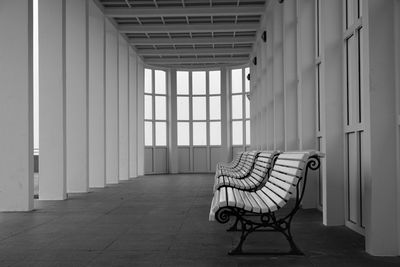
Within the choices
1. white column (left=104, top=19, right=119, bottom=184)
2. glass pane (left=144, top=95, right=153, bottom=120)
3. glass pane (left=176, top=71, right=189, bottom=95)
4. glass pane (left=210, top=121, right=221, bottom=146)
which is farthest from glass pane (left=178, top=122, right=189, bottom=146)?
white column (left=104, top=19, right=119, bottom=184)

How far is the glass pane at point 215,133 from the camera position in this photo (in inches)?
1162

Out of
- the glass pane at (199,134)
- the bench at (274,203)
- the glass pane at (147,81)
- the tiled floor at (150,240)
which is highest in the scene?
the glass pane at (147,81)

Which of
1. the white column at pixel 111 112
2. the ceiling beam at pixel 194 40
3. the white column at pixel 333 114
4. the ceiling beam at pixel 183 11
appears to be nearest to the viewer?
the white column at pixel 333 114

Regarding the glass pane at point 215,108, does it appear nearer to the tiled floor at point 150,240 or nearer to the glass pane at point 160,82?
the glass pane at point 160,82

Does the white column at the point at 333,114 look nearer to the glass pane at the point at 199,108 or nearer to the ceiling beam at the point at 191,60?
the ceiling beam at the point at 191,60

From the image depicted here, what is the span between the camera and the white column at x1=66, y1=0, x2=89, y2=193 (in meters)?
14.2

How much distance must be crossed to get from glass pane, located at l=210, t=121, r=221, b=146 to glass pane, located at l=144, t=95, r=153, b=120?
3.35 meters

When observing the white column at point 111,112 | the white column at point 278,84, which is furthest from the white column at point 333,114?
the white column at point 111,112

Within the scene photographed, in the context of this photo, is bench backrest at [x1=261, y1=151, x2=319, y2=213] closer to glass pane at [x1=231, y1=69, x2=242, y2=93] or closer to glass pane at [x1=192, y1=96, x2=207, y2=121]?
glass pane at [x1=231, y1=69, x2=242, y2=93]

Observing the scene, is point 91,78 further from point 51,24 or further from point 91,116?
point 51,24

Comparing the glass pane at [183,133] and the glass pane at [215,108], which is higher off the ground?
the glass pane at [215,108]

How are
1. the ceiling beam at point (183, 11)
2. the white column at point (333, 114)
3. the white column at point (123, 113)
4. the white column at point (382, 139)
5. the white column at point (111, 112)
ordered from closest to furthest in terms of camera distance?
1. the white column at point (382, 139)
2. the white column at point (333, 114)
3. the ceiling beam at point (183, 11)
4. the white column at point (111, 112)
5. the white column at point (123, 113)

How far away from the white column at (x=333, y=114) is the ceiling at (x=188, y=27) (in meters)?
9.87

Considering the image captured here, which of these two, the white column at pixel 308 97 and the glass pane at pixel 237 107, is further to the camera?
the glass pane at pixel 237 107
